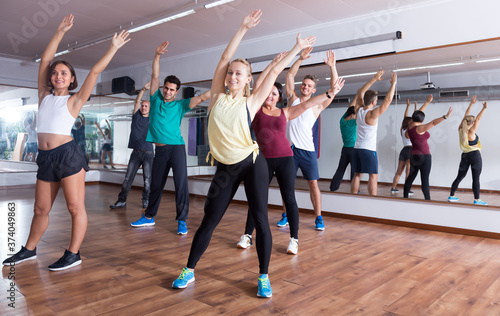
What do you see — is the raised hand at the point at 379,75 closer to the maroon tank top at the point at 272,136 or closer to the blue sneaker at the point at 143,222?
the maroon tank top at the point at 272,136

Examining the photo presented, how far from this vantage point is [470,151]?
14.3 feet

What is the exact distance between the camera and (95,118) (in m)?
8.66

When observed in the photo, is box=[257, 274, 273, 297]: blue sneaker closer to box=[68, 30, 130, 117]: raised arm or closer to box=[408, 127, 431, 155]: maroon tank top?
box=[68, 30, 130, 117]: raised arm

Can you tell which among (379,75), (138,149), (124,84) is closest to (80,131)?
(124,84)

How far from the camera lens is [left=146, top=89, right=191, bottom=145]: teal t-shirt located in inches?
154

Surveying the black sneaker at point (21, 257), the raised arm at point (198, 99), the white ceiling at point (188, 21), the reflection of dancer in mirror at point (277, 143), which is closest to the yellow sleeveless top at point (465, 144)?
the white ceiling at point (188, 21)

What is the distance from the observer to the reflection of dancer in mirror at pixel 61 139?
8.45ft

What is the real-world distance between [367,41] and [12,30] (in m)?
5.68

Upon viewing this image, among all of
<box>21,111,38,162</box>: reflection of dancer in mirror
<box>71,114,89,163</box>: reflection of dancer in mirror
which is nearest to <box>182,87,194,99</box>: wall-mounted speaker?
<box>71,114,89,163</box>: reflection of dancer in mirror

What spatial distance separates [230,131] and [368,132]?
10.6ft

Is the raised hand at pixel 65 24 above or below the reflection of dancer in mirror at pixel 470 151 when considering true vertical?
above

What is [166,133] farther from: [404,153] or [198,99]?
[404,153]

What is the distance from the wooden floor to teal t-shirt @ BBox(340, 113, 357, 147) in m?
1.28

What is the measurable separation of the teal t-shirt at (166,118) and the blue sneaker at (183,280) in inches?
70.5
